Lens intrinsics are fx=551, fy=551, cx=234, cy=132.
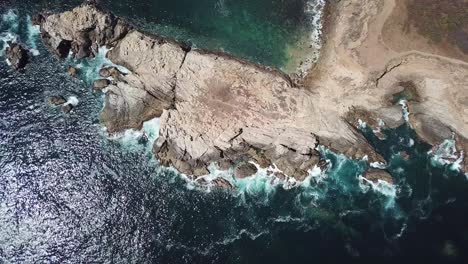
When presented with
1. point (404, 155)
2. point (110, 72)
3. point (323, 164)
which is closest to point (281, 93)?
point (323, 164)

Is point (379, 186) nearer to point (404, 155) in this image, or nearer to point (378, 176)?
point (378, 176)

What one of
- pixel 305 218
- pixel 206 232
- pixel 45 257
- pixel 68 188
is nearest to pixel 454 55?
pixel 305 218

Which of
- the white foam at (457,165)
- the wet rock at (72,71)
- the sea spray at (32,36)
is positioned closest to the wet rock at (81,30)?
the sea spray at (32,36)

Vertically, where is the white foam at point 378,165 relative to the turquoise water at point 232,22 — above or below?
below

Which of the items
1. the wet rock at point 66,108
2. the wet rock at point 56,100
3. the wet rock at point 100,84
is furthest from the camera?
the wet rock at point 100,84

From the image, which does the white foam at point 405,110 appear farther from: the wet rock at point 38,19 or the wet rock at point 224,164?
the wet rock at point 38,19

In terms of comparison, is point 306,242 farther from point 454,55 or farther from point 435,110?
point 454,55
